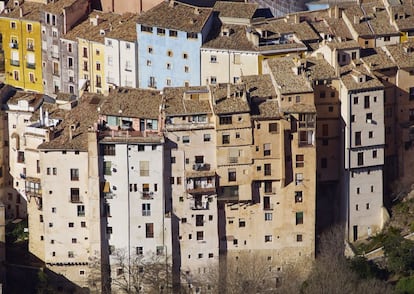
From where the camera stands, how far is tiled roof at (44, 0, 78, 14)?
13925 cm

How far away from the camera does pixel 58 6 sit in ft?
458

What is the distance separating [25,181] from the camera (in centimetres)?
12850

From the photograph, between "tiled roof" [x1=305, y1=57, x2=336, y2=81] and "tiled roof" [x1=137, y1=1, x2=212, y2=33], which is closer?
"tiled roof" [x1=305, y1=57, x2=336, y2=81]

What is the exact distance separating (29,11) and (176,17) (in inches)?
469

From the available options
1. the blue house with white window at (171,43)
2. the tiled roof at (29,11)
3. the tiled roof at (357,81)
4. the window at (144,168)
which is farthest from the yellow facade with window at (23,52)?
the tiled roof at (357,81)

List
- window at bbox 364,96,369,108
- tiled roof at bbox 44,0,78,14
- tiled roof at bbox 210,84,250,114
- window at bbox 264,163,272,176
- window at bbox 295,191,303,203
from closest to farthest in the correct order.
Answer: tiled roof at bbox 210,84,250,114, window at bbox 264,163,272,176, window at bbox 295,191,303,203, window at bbox 364,96,369,108, tiled roof at bbox 44,0,78,14

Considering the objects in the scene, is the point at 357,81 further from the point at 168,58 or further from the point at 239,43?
the point at 168,58

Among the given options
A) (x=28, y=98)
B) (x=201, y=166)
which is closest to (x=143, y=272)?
(x=201, y=166)

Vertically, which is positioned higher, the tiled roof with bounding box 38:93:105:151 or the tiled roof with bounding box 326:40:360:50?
the tiled roof with bounding box 326:40:360:50

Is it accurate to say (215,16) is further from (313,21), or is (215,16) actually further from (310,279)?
(310,279)

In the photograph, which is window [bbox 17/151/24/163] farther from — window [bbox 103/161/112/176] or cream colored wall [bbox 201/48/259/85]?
cream colored wall [bbox 201/48/259/85]

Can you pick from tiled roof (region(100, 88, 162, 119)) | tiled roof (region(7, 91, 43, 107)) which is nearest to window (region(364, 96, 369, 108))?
tiled roof (region(100, 88, 162, 119))

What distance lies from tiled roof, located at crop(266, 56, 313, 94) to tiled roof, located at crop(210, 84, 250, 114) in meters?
2.20

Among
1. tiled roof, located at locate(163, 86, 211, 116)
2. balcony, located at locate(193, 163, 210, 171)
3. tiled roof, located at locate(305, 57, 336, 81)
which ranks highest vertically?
tiled roof, located at locate(305, 57, 336, 81)
